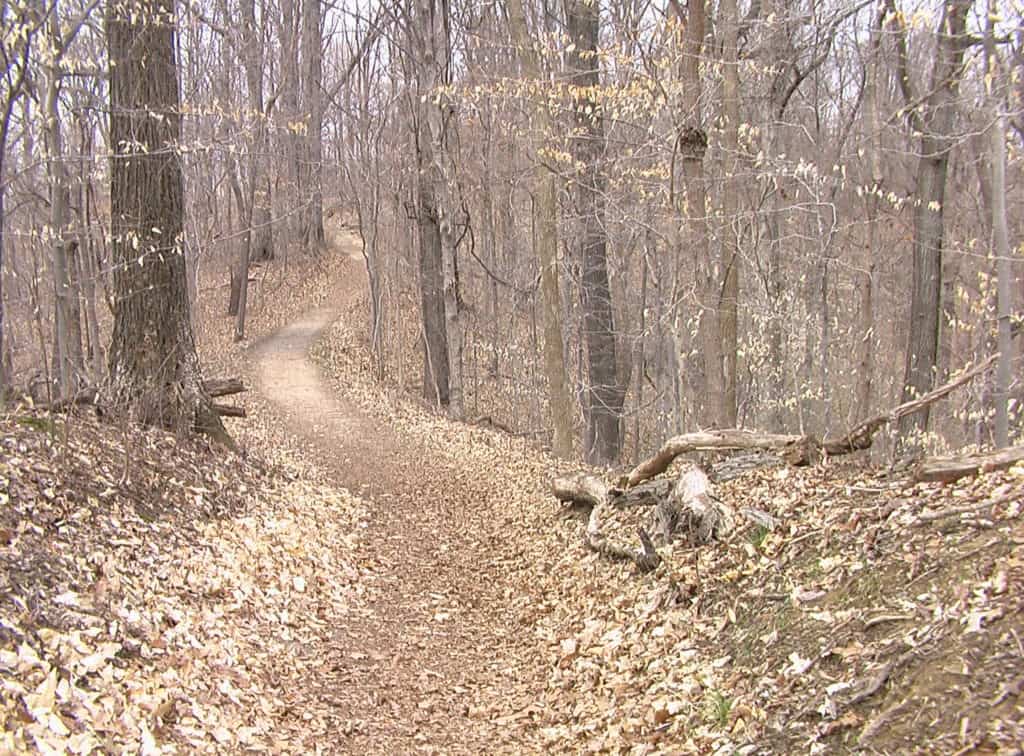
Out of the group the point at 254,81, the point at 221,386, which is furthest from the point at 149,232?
the point at 254,81

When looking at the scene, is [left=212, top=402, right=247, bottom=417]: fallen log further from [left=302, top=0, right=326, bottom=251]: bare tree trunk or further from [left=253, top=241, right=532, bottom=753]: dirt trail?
[left=302, top=0, right=326, bottom=251]: bare tree trunk

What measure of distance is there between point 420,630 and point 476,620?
20.8 inches

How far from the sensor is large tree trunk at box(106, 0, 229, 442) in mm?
8477

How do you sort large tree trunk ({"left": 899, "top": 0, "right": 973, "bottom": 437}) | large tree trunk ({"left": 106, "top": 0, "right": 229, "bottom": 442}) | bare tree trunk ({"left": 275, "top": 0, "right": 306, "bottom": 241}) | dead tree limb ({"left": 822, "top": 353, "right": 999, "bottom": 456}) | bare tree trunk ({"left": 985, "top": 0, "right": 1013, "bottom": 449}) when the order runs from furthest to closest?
bare tree trunk ({"left": 275, "top": 0, "right": 306, "bottom": 241}), large tree trunk ({"left": 899, "top": 0, "right": 973, "bottom": 437}), bare tree trunk ({"left": 985, "top": 0, "right": 1013, "bottom": 449}), large tree trunk ({"left": 106, "top": 0, "right": 229, "bottom": 442}), dead tree limb ({"left": 822, "top": 353, "right": 999, "bottom": 456})

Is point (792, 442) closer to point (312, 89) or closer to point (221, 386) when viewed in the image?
point (221, 386)

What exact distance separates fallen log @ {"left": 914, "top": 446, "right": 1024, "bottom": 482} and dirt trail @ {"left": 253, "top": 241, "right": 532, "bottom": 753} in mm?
3199

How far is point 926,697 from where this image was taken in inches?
133

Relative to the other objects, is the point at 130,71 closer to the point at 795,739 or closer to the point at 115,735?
the point at 115,735

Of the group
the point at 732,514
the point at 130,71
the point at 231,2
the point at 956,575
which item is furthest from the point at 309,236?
the point at 956,575

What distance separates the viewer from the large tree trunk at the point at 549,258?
11.6 meters

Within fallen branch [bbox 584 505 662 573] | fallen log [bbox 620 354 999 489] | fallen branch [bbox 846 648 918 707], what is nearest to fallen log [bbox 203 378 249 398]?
fallen branch [bbox 584 505 662 573]

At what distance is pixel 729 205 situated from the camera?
1033 centimetres

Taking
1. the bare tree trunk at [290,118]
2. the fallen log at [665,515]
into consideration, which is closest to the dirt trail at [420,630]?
the fallen log at [665,515]

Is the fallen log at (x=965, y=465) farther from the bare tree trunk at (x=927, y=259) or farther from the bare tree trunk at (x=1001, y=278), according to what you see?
the bare tree trunk at (x=927, y=259)
